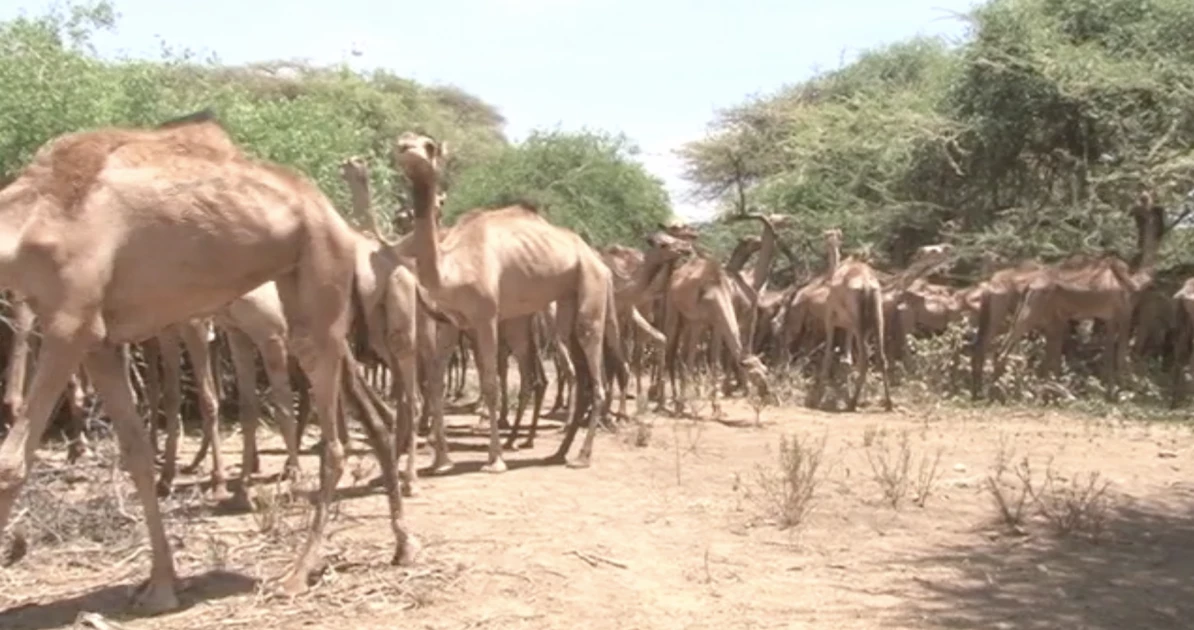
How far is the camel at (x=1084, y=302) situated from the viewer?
1859cm

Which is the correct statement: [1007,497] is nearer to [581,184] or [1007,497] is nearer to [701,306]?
[701,306]

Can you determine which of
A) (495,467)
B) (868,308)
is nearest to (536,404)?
(495,467)

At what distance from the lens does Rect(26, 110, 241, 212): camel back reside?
6.17 m

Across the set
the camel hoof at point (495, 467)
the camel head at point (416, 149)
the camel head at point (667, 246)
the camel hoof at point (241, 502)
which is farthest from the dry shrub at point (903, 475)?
the camel hoof at point (241, 502)

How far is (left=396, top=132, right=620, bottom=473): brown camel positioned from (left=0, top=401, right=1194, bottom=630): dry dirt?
0.79 meters

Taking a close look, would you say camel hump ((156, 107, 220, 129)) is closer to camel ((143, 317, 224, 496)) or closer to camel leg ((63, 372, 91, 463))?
camel ((143, 317, 224, 496))

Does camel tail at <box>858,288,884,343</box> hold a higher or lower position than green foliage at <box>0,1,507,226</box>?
lower

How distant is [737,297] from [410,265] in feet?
36.1

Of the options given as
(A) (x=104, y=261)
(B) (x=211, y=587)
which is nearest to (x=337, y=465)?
(B) (x=211, y=587)

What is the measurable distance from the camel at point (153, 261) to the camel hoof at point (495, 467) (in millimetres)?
3945

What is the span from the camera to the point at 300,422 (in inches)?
437

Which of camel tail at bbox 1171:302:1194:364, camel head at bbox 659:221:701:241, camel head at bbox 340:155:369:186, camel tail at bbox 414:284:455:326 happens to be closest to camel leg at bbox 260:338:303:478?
camel head at bbox 340:155:369:186

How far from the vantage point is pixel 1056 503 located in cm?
941

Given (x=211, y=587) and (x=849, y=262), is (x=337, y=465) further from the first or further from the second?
(x=849, y=262)
